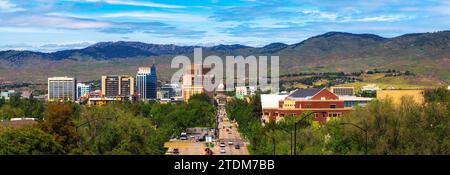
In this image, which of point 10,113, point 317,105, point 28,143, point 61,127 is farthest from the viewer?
point 10,113

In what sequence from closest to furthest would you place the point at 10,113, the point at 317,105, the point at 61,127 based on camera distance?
the point at 61,127 → the point at 317,105 → the point at 10,113

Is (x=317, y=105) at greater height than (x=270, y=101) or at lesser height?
lesser

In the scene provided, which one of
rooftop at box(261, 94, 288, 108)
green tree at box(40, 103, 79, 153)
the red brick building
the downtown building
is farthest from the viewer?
rooftop at box(261, 94, 288, 108)

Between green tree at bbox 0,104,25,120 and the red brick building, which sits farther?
green tree at bbox 0,104,25,120

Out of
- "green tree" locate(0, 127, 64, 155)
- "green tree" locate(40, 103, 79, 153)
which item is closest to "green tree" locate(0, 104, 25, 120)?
"green tree" locate(40, 103, 79, 153)

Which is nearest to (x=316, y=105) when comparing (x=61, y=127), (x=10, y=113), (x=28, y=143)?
(x=10, y=113)

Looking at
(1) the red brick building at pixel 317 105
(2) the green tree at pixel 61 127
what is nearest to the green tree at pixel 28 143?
(2) the green tree at pixel 61 127

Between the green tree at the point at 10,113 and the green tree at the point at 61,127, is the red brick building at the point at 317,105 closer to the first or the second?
the green tree at the point at 10,113

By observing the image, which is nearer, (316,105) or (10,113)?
(316,105)

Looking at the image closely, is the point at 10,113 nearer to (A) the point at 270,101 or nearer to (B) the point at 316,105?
(A) the point at 270,101


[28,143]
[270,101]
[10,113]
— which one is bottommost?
[10,113]

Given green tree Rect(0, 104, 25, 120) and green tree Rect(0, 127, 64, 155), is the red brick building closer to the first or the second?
green tree Rect(0, 104, 25, 120)
